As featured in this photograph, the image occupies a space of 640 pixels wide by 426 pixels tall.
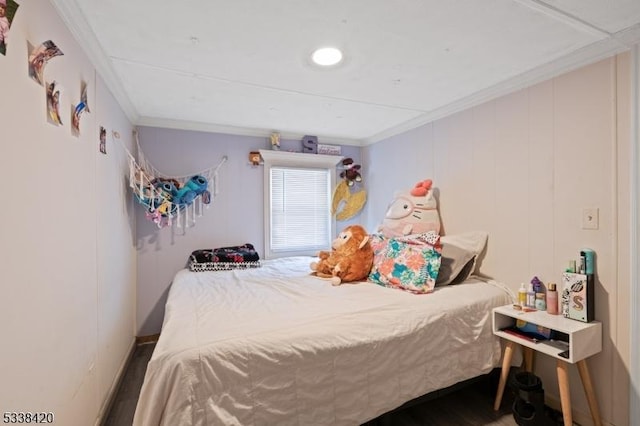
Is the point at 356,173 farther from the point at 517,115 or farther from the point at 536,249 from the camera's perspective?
the point at 536,249

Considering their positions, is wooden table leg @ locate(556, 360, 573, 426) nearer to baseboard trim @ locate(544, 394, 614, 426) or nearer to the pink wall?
baseboard trim @ locate(544, 394, 614, 426)

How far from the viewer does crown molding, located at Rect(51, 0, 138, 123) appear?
133cm

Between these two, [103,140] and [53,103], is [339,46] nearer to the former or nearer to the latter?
[53,103]

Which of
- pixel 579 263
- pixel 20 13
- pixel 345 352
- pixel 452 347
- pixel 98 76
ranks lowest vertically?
pixel 452 347

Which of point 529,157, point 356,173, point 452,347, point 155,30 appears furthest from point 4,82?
point 356,173

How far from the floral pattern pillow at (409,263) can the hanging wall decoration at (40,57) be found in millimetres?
2156

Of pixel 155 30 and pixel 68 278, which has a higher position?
pixel 155 30

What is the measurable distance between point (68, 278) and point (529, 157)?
2785mm

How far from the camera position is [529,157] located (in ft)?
6.82

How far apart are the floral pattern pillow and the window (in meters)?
1.41

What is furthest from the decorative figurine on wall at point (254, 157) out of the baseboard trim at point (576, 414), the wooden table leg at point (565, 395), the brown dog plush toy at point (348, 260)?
A: the baseboard trim at point (576, 414)

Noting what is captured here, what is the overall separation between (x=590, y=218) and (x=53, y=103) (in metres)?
2.80

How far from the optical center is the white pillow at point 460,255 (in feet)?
7.32

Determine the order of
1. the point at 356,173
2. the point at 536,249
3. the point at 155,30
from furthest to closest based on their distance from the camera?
the point at 356,173
the point at 536,249
the point at 155,30
